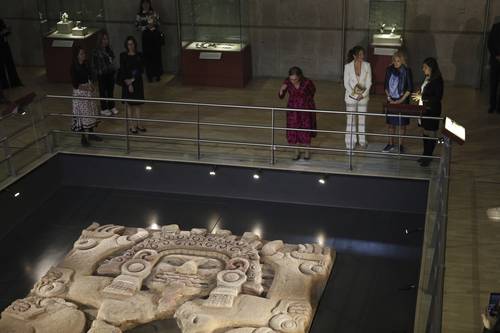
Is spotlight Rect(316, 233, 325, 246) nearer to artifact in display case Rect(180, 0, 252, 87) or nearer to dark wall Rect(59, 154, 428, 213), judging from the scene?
dark wall Rect(59, 154, 428, 213)

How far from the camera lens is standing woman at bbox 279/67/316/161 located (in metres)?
9.02

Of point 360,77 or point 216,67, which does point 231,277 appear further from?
point 216,67

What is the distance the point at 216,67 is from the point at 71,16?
9.35 ft

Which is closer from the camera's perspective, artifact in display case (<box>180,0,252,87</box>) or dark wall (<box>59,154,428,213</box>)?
dark wall (<box>59,154,428,213</box>)

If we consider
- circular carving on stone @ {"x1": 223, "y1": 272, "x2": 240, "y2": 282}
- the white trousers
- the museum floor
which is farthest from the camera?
the white trousers

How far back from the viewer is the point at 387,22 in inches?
472

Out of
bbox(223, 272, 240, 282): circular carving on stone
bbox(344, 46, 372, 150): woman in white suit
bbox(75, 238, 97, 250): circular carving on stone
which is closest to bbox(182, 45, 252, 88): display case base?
bbox(344, 46, 372, 150): woman in white suit

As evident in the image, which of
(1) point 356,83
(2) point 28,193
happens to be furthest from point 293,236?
(2) point 28,193

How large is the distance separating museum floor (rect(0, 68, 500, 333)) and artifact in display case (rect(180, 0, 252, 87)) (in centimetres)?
25

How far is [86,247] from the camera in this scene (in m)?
8.61

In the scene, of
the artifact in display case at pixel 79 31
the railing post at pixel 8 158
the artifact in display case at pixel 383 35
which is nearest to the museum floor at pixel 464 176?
the artifact in display case at pixel 383 35

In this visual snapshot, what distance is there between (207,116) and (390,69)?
305 cm

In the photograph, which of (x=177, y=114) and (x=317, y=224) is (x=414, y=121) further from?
(x=177, y=114)

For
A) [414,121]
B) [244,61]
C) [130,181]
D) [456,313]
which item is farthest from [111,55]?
[456,313]
